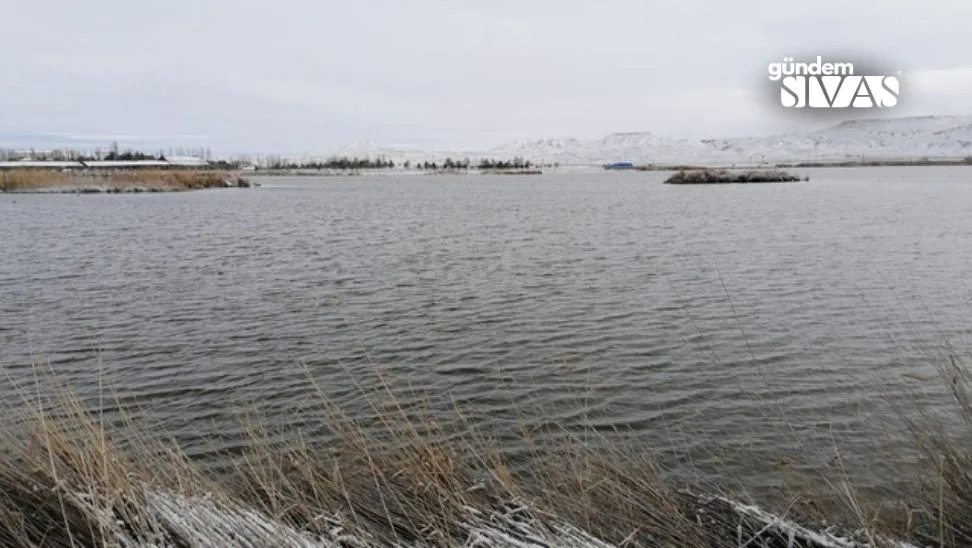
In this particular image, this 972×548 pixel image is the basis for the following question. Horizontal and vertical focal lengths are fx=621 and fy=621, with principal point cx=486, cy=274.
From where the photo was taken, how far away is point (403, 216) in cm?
4266

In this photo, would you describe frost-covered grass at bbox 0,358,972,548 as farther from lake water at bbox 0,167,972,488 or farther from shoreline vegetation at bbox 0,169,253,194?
shoreline vegetation at bbox 0,169,253,194

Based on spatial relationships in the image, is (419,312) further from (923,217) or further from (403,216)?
(923,217)

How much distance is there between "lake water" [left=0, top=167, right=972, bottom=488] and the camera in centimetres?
878

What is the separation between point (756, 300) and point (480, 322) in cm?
696

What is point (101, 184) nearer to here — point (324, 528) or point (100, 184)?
point (100, 184)

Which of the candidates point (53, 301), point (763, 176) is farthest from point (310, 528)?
point (763, 176)

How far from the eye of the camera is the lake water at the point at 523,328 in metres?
8.78

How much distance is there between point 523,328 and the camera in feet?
43.1

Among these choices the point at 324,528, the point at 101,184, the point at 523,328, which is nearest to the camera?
the point at 324,528

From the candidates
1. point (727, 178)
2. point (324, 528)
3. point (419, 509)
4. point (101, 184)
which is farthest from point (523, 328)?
point (727, 178)

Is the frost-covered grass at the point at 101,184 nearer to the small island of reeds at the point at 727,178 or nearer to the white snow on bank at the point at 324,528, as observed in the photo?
the small island of reeds at the point at 727,178

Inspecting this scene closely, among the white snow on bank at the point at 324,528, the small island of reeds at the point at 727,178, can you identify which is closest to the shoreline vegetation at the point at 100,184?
the small island of reeds at the point at 727,178

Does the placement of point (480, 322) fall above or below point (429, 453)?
below

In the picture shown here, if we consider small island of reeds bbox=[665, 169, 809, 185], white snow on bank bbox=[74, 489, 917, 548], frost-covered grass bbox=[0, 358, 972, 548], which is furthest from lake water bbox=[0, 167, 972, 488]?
small island of reeds bbox=[665, 169, 809, 185]
